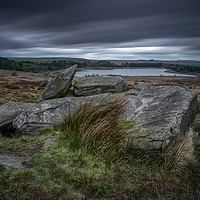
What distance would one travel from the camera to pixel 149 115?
20.2 ft

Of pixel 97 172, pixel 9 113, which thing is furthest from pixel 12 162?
pixel 9 113

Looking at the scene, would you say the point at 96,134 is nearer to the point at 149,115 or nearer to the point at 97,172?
the point at 97,172

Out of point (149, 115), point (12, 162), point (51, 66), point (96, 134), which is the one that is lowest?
point (51, 66)

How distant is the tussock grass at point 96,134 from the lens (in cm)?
477

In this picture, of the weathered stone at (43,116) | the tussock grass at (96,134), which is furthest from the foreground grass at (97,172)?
the weathered stone at (43,116)

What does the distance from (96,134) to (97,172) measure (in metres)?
1.30

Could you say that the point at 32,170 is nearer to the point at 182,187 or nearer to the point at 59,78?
the point at 182,187

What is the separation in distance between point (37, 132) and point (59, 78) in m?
5.30

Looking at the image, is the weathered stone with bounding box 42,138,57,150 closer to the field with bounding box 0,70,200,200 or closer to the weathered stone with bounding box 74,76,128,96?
the field with bounding box 0,70,200,200

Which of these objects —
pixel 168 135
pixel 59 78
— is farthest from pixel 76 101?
pixel 168 135

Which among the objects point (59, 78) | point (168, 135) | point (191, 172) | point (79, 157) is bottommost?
point (191, 172)

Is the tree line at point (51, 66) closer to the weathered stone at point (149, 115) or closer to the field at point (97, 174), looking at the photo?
the weathered stone at point (149, 115)

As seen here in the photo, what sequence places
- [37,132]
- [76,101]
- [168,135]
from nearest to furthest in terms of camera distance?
[168,135]
[37,132]
[76,101]

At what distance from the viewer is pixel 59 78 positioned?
455 inches
